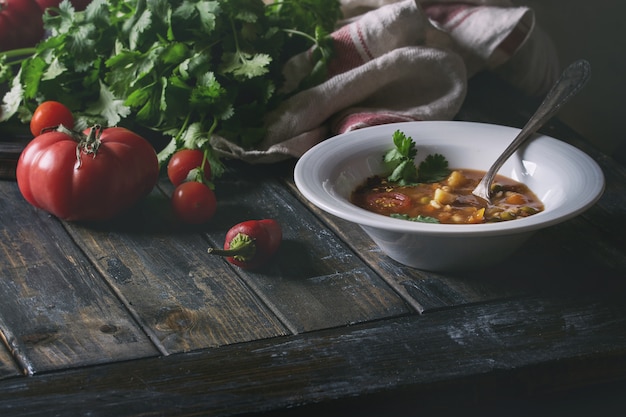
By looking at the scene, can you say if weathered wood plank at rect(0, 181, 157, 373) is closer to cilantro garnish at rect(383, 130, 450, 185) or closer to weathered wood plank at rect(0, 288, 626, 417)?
weathered wood plank at rect(0, 288, 626, 417)

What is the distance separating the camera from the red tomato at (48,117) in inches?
72.3

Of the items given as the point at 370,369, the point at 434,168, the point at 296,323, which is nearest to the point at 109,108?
the point at 434,168

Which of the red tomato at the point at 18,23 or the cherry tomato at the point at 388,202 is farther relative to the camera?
the red tomato at the point at 18,23

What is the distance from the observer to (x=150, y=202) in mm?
1725

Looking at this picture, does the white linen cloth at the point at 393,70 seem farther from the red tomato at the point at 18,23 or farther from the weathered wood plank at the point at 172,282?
the red tomato at the point at 18,23

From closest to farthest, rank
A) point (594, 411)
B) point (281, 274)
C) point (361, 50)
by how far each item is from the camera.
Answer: point (594, 411) < point (281, 274) < point (361, 50)

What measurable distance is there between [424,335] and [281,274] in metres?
0.29

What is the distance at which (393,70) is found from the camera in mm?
1987

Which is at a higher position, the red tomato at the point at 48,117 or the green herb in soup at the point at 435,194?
the green herb in soup at the point at 435,194

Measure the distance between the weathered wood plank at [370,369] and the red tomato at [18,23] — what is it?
4.96ft

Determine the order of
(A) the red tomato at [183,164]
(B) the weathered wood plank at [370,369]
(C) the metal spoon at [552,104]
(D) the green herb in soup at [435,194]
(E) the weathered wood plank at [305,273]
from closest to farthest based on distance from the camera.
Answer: (B) the weathered wood plank at [370,369] → (E) the weathered wood plank at [305,273] → (D) the green herb in soup at [435,194] → (C) the metal spoon at [552,104] → (A) the red tomato at [183,164]

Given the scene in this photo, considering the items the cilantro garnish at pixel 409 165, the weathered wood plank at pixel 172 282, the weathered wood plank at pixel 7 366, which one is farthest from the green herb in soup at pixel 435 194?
the weathered wood plank at pixel 7 366

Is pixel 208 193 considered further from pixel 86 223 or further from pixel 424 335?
pixel 424 335

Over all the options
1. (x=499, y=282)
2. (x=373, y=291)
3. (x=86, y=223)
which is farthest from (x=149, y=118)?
(x=499, y=282)
